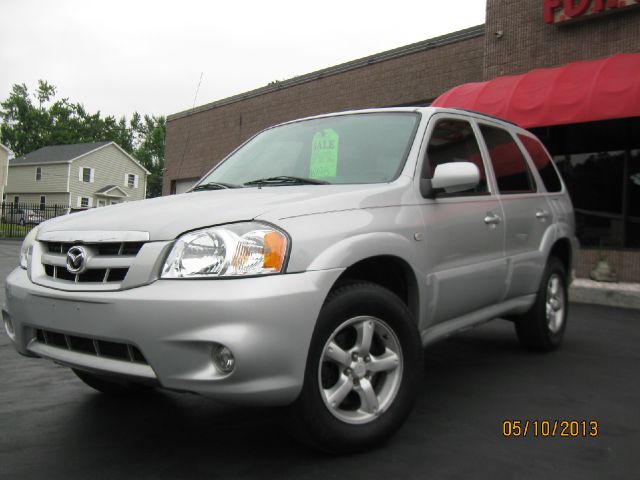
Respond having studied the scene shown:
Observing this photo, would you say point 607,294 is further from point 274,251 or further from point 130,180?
point 130,180

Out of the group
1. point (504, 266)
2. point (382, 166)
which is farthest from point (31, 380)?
point (504, 266)

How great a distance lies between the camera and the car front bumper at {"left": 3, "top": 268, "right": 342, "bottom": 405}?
2.34 metres

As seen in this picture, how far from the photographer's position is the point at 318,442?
8.43 ft

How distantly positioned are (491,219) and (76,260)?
2.50 metres

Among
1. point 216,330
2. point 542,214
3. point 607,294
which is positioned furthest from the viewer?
point 607,294

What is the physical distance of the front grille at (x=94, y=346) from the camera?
97.9 inches

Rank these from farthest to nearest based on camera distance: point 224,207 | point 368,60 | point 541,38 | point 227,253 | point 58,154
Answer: point 58,154 → point 368,60 → point 541,38 → point 224,207 → point 227,253

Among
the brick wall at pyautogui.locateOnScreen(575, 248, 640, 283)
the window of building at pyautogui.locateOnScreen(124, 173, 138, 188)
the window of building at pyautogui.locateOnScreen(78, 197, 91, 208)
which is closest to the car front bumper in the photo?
the brick wall at pyautogui.locateOnScreen(575, 248, 640, 283)

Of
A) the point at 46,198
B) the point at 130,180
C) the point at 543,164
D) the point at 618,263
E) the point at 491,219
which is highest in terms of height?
the point at 130,180

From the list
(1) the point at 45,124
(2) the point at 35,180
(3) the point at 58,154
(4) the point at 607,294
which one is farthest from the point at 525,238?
(1) the point at 45,124

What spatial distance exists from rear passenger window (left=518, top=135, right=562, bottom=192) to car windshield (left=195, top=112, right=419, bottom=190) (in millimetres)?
1676

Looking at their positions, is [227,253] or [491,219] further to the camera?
[491,219]

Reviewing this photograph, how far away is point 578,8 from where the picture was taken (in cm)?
1092

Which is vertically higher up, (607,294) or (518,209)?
(518,209)
